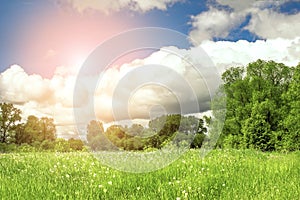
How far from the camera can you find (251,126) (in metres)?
45.8

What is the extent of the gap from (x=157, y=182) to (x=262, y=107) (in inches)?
1506

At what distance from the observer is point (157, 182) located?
31.1ft

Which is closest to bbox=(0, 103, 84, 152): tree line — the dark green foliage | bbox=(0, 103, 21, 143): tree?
bbox=(0, 103, 21, 143): tree

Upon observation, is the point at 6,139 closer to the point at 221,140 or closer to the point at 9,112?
the point at 9,112

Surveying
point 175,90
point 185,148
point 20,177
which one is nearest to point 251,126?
point 185,148

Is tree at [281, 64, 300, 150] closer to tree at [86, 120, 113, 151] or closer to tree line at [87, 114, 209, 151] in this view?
tree line at [87, 114, 209, 151]

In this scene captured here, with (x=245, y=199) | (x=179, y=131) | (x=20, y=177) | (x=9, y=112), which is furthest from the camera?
(x=9, y=112)

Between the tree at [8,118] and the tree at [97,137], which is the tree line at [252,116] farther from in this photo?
the tree at [97,137]

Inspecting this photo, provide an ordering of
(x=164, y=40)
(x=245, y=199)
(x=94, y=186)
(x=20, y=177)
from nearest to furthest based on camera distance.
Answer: (x=245, y=199) → (x=94, y=186) → (x=20, y=177) → (x=164, y=40)

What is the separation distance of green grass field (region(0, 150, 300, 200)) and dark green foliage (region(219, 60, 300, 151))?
3244 centimetres

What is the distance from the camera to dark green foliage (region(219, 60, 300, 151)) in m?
43.9

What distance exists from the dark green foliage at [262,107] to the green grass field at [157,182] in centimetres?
3244

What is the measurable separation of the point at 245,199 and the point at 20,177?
18.2 ft

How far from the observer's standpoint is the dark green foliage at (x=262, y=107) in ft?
144
